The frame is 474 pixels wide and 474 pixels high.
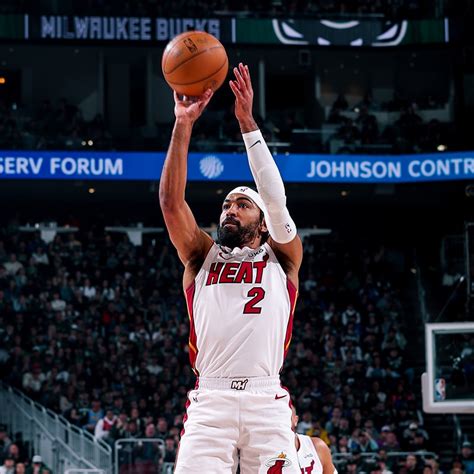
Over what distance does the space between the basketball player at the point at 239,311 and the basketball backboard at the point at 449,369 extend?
23.7 feet

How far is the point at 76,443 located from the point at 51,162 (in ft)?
28.3

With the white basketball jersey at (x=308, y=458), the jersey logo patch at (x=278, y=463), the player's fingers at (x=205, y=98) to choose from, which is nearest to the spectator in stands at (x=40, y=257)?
the white basketball jersey at (x=308, y=458)

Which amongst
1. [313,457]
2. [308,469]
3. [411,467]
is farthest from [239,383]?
[411,467]

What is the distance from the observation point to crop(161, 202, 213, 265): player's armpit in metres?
6.52

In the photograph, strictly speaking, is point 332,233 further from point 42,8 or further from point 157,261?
point 42,8

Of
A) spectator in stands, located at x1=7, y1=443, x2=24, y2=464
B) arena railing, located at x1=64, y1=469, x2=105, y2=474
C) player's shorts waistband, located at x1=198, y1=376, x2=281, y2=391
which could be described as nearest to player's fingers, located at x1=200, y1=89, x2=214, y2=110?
player's shorts waistband, located at x1=198, y1=376, x2=281, y2=391

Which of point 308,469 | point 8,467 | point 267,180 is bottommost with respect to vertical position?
point 8,467

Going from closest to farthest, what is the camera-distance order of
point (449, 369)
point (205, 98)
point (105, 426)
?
point (205, 98) → point (449, 369) → point (105, 426)

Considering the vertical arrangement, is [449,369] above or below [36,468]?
above

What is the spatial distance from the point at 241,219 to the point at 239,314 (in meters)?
0.59

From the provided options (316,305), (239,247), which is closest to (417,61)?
(316,305)

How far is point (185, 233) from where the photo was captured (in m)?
6.61

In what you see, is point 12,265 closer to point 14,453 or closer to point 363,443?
point 14,453

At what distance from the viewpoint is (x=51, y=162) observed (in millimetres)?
25641
